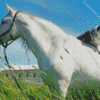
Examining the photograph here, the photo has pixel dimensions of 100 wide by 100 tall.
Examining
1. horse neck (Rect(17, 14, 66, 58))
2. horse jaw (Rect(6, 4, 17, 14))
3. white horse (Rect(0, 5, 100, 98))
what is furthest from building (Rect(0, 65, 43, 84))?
horse jaw (Rect(6, 4, 17, 14))

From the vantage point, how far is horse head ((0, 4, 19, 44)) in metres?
2.84

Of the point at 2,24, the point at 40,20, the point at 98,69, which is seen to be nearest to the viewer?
the point at 98,69

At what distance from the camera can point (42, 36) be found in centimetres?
254

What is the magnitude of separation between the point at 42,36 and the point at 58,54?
20.2 inches

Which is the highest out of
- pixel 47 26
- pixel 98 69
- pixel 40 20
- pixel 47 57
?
pixel 40 20

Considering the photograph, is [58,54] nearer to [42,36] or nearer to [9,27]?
[42,36]

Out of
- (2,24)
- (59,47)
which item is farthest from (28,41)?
(2,24)

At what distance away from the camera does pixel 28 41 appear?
263cm

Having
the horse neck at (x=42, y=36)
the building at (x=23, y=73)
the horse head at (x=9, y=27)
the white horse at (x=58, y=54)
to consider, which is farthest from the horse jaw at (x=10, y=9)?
the building at (x=23, y=73)

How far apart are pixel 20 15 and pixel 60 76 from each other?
1.59 meters

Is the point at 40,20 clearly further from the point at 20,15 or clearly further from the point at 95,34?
the point at 95,34

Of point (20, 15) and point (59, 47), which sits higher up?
point (20, 15)

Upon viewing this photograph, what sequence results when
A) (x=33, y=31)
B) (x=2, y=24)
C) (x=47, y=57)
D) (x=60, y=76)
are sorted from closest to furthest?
(x=60, y=76) → (x=47, y=57) → (x=33, y=31) → (x=2, y=24)

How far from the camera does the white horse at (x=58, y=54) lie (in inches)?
85.0
